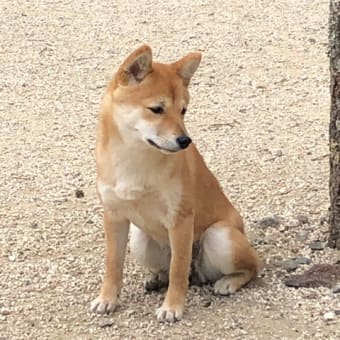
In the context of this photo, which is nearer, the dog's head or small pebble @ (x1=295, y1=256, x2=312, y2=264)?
the dog's head

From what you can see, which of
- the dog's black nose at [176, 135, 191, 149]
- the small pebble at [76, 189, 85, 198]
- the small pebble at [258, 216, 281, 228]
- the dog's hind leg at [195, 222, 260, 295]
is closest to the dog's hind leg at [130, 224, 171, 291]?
the dog's hind leg at [195, 222, 260, 295]

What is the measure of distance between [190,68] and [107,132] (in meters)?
0.44

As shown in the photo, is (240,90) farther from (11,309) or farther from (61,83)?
(11,309)

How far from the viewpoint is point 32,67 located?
829 cm

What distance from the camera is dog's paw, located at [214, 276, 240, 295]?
4559 millimetres

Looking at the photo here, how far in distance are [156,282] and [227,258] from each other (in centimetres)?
37

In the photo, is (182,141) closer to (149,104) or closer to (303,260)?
(149,104)

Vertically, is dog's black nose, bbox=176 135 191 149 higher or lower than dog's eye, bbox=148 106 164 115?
lower

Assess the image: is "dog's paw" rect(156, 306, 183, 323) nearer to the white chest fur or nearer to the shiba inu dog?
the shiba inu dog

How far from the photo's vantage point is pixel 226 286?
180 inches

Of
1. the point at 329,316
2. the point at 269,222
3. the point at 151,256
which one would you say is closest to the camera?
the point at 329,316

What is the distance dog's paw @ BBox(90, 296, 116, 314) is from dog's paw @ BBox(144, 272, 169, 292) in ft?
0.86

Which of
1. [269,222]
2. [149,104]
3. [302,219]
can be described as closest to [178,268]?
[149,104]

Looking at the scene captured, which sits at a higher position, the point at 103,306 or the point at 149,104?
the point at 149,104
